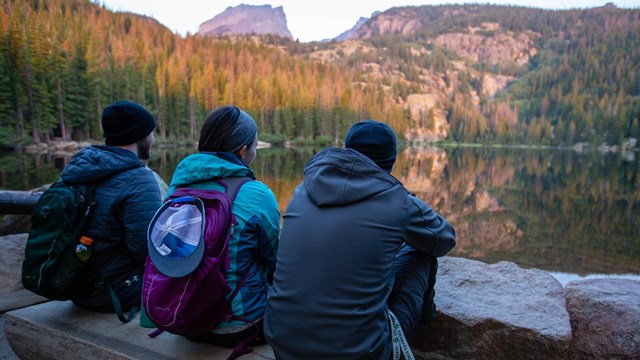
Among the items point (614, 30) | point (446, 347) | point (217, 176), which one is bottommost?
point (446, 347)

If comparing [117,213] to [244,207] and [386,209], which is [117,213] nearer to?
[244,207]

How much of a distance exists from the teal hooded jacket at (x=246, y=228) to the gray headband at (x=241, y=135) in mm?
105

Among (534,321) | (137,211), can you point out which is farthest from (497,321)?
(137,211)

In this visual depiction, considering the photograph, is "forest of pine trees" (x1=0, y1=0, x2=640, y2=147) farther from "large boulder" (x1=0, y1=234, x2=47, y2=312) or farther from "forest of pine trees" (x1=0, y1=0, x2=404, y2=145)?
"large boulder" (x1=0, y1=234, x2=47, y2=312)

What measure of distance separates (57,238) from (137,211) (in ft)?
1.33

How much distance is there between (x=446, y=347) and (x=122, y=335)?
1.73 m

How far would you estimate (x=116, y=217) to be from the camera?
7.34 ft

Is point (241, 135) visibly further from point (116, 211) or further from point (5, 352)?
point (5, 352)

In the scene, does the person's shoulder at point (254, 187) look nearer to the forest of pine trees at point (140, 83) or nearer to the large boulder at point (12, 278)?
the large boulder at point (12, 278)

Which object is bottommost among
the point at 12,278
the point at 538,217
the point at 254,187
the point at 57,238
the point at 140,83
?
the point at 538,217

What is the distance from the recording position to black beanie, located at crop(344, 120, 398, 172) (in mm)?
1912

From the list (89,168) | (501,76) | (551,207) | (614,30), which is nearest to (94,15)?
(551,207)

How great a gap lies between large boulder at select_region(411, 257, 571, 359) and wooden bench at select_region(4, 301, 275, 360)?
992mm

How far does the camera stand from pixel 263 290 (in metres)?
2.01
